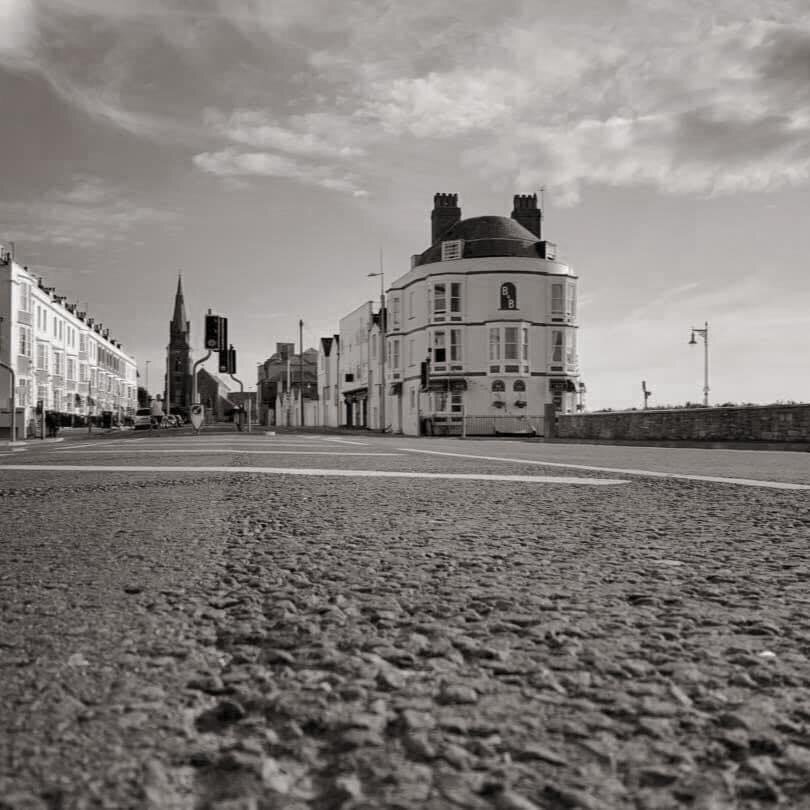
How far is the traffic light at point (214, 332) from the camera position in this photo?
2428 centimetres

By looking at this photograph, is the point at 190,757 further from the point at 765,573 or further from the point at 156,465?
the point at 156,465

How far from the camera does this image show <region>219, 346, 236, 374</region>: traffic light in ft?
93.6

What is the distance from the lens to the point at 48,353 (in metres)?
58.0

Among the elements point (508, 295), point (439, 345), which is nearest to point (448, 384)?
point (439, 345)

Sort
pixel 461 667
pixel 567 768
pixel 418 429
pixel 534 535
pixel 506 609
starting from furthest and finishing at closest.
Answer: pixel 418 429
pixel 534 535
pixel 506 609
pixel 461 667
pixel 567 768

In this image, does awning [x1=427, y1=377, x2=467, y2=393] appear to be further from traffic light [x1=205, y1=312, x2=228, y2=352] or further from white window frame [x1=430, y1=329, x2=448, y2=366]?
traffic light [x1=205, y1=312, x2=228, y2=352]

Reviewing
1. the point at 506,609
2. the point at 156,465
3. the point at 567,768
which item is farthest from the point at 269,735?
the point at 156,465

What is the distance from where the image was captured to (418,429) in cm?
4919

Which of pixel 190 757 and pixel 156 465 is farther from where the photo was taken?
→ pixel 156 465

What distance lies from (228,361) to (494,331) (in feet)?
75.1

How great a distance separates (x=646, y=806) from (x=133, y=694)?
0.78 m

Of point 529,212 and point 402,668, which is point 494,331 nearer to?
point 529,212

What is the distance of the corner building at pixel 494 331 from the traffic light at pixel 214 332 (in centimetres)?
2418

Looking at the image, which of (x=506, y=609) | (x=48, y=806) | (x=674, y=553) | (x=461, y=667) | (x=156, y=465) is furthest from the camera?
(x=156, y=465)
